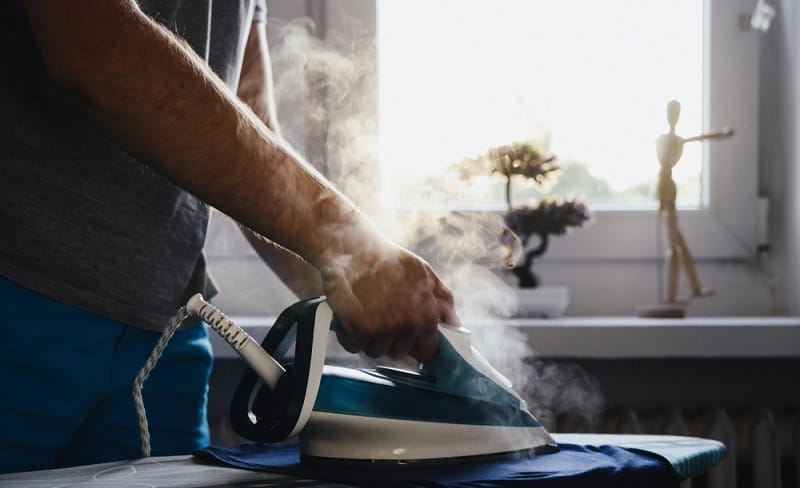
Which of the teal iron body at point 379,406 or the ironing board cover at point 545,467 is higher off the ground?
the teal iron body at point 379,406

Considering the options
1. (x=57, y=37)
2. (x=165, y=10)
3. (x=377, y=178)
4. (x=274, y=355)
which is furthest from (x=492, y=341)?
(x=57, y=37)

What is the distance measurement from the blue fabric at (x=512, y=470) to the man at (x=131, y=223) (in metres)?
0.13

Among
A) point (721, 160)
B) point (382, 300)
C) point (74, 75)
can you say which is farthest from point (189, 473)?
point (721, 160)

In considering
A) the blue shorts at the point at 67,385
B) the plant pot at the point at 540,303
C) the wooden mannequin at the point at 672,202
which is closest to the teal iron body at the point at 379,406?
the blue shorts at the point at 67,385

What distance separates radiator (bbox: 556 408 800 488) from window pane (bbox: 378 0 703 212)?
535 mm

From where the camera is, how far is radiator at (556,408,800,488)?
167 cm

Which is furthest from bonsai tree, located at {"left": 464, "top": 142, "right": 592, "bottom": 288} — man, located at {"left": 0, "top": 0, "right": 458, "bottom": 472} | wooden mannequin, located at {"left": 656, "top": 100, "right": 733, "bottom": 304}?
man, located at {"left": 0, "top": 0, "right": 458, "bottom": 472}

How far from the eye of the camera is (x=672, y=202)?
183 centimetres

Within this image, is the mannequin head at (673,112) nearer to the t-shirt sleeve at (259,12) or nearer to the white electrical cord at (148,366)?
the t-shirt sleeve at (259,12)

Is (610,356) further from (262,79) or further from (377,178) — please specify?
(262,79)

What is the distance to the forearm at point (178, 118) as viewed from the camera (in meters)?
0.67

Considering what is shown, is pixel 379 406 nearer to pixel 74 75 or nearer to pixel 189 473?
pixel 189 473

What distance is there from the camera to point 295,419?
30.4 inches

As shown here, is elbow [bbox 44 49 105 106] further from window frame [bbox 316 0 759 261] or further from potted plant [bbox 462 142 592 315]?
window frame [bbox 316 0 759 261]
